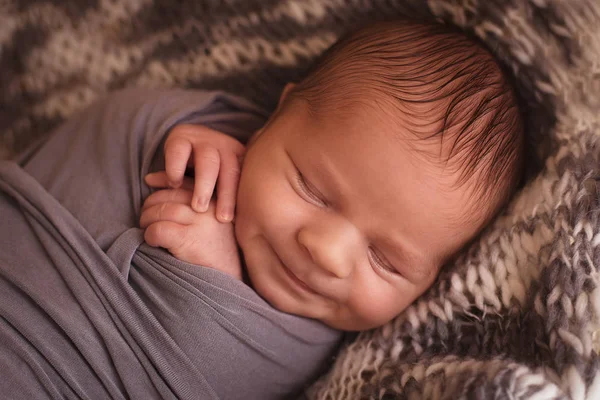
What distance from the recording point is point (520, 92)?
102 cm

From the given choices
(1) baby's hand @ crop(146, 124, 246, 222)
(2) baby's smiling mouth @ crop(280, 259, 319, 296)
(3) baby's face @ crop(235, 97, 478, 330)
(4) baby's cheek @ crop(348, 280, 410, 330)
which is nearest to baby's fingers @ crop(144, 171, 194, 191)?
(1) baby's hand @ crop(146, 124, 246, 222)

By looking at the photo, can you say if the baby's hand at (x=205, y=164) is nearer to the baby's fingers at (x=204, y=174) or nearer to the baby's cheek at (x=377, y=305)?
the baby's fingers at (x=204, y=174)

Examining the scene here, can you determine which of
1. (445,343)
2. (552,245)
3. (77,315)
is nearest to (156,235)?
(77,315)

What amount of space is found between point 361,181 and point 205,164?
0.28m

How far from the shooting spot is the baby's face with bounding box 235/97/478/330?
35.1 inches

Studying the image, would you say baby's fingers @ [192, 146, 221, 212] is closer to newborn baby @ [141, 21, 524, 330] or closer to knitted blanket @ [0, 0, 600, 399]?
newborn baby @ [141, 21, 524, 330]

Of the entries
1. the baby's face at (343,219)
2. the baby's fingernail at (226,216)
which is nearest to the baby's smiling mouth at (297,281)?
the baby's face at (343,219)

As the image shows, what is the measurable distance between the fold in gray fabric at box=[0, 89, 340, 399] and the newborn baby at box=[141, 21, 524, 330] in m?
0.05

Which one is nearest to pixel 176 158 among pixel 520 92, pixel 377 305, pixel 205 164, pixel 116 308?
pixel 205 164

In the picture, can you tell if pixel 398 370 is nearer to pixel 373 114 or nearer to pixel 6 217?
pixel 373 114

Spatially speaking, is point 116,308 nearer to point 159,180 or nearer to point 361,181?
point 159,180

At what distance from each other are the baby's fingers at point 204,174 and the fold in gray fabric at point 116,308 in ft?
0.34

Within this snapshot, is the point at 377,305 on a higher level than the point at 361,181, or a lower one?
lower

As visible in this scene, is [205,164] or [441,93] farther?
[205,164]
